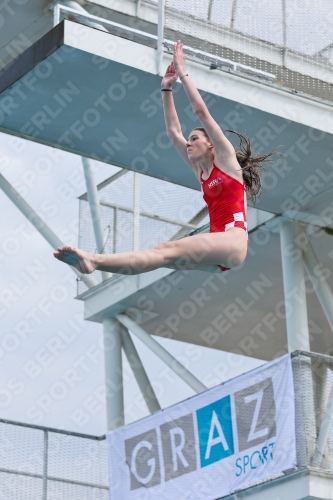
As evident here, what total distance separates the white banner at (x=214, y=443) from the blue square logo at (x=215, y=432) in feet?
0.04

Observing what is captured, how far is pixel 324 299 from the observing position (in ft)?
46.7

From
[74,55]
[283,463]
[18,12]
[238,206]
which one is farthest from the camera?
[18,12]

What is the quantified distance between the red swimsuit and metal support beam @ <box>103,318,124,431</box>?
9.05 metres

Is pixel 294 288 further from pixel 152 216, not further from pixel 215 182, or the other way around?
pixel 215 182

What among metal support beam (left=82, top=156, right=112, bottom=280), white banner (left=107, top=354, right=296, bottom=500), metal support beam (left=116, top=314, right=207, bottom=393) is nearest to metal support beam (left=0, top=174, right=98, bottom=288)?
metal support beam (left=82, top=156, right=112, bottom=280)

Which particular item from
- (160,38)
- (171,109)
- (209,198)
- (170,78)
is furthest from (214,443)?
(170,78)

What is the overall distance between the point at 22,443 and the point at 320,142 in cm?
549

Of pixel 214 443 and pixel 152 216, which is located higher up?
pixel 152 216

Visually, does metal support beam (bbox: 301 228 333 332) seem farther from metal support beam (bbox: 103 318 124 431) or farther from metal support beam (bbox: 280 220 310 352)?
metal support beam (bbox: 103 318 124 431)

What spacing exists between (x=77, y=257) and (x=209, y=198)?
165 centimetres

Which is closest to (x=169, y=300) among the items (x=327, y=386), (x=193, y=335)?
(x=193, y=335)

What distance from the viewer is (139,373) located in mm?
16953

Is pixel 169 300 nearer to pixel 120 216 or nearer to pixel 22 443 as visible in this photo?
pixel 120 216

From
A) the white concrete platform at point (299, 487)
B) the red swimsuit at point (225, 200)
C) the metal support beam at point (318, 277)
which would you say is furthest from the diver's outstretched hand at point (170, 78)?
the metal support beam at point (318, 277)
